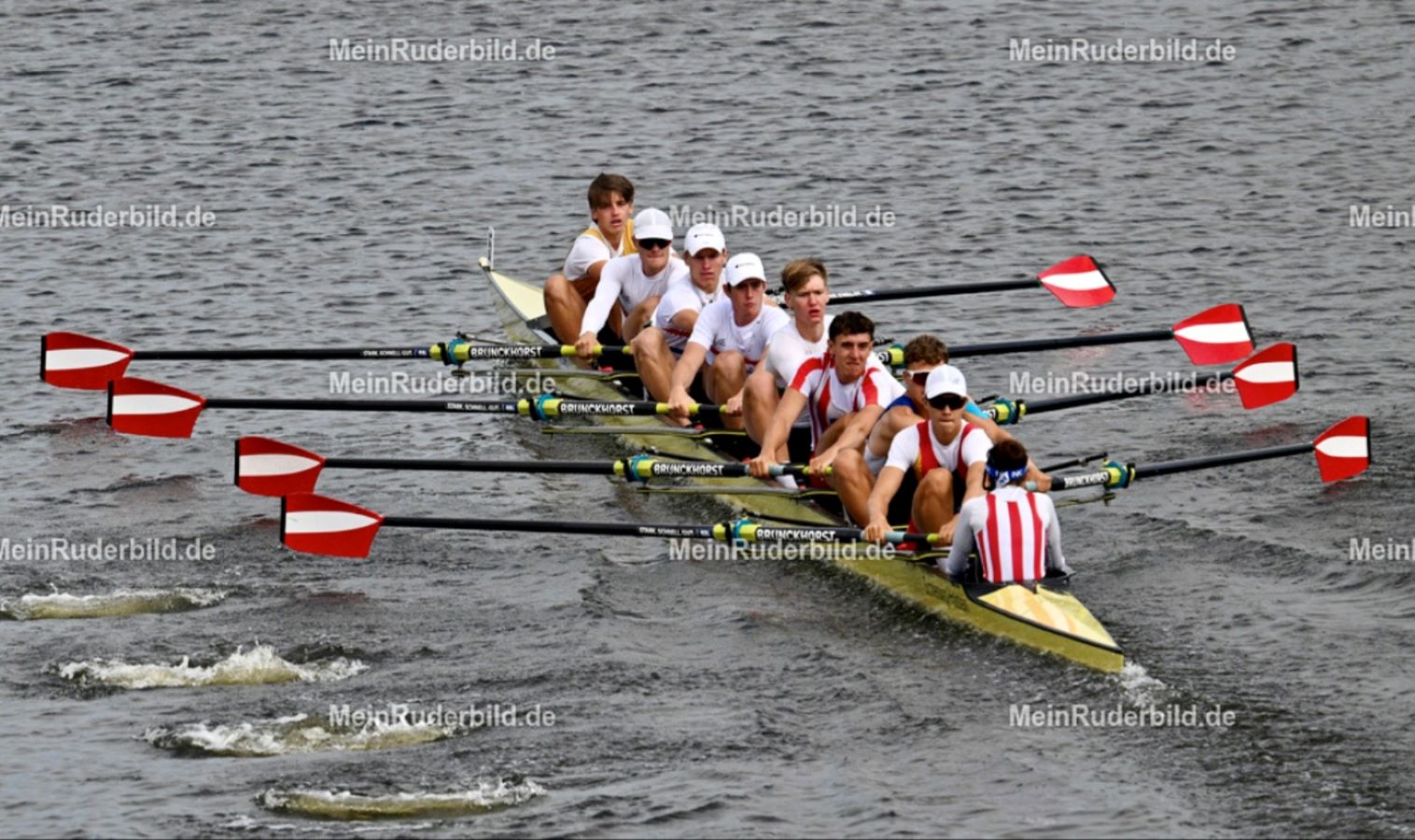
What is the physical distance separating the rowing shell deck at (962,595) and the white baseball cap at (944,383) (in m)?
1.27

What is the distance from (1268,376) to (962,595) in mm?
5462

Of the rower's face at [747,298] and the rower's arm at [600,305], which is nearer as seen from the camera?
the rower's face at [747,298]

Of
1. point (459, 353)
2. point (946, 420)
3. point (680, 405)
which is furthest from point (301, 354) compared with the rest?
point (946, 420)

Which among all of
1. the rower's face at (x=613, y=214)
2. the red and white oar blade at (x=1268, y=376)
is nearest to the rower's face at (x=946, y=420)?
the red and white oar blade at (x=1268, y=376)

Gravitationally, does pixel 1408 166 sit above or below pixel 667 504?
above

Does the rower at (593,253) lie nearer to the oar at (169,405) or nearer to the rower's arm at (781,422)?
the oar at (169,405)

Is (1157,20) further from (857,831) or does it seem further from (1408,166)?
(857,831)

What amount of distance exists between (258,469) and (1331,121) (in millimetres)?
18761

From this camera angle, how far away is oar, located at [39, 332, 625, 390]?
68.0ft

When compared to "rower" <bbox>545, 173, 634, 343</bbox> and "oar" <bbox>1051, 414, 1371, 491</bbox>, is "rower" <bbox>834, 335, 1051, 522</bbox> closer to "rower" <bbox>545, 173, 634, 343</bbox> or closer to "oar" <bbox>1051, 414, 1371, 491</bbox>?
"oar" <bbox>1051, 414, 1371, 491</bbox>

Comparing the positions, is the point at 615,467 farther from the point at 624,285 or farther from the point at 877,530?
the point at 624,285

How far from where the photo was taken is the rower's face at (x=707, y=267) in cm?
1922

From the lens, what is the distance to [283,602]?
17.4 meters

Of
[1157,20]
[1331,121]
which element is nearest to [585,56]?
[1157,20]
